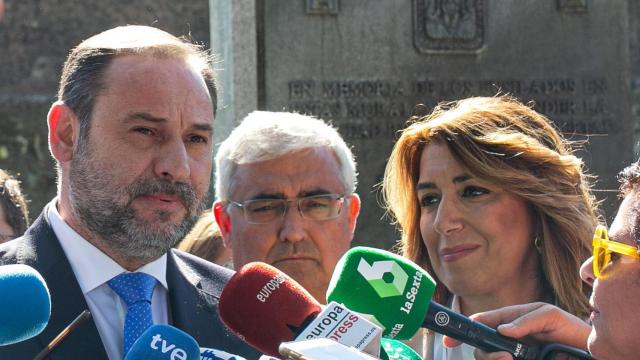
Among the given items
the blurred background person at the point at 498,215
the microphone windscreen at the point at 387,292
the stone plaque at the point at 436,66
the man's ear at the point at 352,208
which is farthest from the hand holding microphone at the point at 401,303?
the stone plaque at the point at 436,66

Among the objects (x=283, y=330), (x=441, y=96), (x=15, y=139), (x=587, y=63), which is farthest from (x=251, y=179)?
(x=15, y=139)

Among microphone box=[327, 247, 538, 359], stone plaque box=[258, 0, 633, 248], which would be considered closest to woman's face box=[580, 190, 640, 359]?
microphone box=[327, 247, 538, 359]

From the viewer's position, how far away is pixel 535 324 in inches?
111

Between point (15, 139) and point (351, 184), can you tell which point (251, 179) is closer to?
point (351, 184)

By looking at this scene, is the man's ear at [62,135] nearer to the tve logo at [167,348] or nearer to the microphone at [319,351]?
the tve logo at [167,348]

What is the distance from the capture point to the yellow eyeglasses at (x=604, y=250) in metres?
2.52

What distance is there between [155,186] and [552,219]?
4.66ft

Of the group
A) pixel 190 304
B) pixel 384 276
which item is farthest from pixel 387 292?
pixel 190 304

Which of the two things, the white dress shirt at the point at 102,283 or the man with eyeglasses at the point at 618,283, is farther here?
the white dress shirt at the point at 102,283

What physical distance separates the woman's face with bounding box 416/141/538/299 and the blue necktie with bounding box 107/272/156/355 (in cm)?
111

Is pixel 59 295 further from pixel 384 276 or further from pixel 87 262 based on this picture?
pixel 384 276

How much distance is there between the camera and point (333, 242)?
4.14 m

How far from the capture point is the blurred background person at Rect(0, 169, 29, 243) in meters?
5.41

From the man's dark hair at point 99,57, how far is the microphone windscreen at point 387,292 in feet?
2.85
